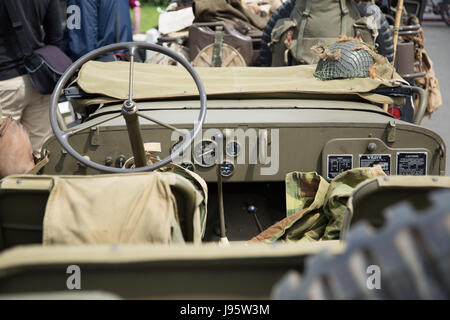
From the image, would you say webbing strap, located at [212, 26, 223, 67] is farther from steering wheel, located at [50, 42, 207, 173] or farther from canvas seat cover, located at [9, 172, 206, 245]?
canvas seat cover, located at [9, 172, 206, 245]

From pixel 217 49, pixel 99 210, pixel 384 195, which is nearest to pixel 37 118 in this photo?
pixel 217 49

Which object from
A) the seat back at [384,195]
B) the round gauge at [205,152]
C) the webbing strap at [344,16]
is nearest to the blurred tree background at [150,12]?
the webbing strap at [344,16]

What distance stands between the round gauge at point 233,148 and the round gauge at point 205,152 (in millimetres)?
69

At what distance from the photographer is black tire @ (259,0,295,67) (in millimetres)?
4699

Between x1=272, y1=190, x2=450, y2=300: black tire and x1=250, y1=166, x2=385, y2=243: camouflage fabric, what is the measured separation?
5.15 ft

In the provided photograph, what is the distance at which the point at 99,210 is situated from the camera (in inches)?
70.2

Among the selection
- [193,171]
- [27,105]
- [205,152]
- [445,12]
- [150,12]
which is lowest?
[150,12]

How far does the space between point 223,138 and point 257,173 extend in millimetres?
249

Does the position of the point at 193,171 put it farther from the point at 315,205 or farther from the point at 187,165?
the point at 315,205

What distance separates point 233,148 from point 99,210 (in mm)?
1056

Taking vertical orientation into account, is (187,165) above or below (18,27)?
below

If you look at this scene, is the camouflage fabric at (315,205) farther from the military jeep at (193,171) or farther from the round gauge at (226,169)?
the round gauge at (226,169)

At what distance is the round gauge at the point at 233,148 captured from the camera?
8.88ft

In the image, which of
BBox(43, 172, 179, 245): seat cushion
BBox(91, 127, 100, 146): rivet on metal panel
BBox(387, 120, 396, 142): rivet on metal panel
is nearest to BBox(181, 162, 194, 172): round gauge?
BBox(91, 127, 100, 146): rivet on metal panel
